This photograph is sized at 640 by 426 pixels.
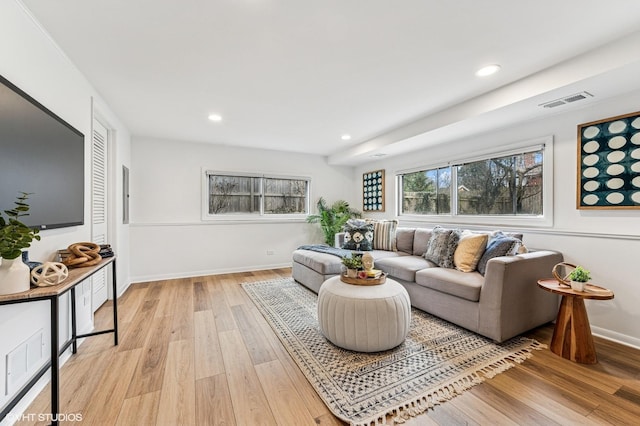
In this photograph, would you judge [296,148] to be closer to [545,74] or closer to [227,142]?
[227,142]

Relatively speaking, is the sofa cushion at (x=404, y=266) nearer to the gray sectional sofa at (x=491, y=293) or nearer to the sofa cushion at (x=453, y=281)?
the gray sectional sofa at (x=491, y=293)

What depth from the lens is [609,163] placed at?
236 cm

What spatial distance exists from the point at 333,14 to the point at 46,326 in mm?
2668

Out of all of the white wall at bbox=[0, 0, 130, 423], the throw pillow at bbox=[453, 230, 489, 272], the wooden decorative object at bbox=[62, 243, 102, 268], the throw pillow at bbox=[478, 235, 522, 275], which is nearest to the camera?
the white wall at bbox=[0, 0, 130, 423]

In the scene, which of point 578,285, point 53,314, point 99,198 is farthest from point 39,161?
point 578,285

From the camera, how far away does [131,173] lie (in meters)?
4.12

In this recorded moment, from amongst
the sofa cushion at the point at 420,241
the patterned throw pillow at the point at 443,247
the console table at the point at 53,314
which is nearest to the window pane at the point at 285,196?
the sofa cushion at the point at 420,241

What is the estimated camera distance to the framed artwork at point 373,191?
5.16 metres

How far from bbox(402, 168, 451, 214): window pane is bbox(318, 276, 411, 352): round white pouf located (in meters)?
2.42

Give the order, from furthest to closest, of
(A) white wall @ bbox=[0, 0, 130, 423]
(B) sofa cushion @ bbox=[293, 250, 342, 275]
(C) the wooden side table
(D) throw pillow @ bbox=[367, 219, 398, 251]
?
(D) throw pillow @ bbox=[367, 219, 398, 251]
(B) sofa cushion @ bbox=[293, 250, 342, 275]
(C) the wooden side table
(A) white wall @ bbox=[0, 0, 130, 423]

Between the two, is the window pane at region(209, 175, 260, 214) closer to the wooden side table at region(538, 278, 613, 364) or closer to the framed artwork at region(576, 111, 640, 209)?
the wooden side table at region(538, 278, 613, 364)

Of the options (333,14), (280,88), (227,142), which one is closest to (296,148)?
(227,142)

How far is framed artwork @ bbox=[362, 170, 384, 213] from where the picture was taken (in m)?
5.16

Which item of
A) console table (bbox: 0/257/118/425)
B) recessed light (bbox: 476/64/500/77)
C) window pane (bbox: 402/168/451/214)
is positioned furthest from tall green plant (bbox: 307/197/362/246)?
console table (bbox: 0/257/118/425)
